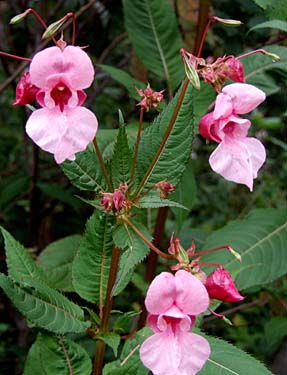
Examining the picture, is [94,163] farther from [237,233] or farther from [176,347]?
[237,233]

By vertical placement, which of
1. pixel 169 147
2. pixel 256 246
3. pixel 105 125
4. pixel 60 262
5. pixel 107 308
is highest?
pixel 169 147

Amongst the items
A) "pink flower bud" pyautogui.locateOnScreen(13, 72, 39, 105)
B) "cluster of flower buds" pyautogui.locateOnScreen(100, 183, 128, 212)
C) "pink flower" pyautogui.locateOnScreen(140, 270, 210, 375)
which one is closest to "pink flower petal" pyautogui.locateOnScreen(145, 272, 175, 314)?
"pink flower" pyautogui.locateOnScreen(140, 270, 210, 375)

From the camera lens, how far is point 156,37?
1.91 metres

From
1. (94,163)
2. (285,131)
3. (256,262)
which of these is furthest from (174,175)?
(285,131)

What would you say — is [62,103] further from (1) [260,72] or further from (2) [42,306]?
(1) [260,72]

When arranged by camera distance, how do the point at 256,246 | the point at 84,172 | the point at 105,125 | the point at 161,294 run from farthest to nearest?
the point at 105,125
the point at 256,246
the point at 84,172
the point at 161,294

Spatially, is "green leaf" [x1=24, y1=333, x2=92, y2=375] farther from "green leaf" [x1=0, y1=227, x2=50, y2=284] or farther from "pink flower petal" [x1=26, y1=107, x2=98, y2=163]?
"pink flower petal" [x1=26, y1=107, x2=98, y2=163]

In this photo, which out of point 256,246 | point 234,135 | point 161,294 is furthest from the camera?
point 256,246

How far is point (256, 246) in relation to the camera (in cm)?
170

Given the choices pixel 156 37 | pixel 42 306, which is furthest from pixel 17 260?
pixel 156 37

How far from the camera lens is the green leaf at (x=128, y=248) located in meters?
1.13

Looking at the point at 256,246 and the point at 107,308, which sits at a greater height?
the point at 107,308

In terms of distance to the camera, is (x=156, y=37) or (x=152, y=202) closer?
(x=152, y=202)

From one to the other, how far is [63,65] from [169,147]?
10.2 inches
